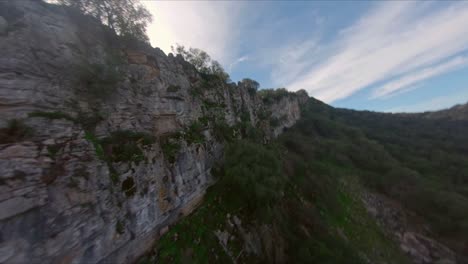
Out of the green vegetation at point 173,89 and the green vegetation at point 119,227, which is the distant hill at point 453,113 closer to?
the green vegetation at point 173,89

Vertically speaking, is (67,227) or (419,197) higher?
(67,227)

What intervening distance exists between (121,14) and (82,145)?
9.73 metres

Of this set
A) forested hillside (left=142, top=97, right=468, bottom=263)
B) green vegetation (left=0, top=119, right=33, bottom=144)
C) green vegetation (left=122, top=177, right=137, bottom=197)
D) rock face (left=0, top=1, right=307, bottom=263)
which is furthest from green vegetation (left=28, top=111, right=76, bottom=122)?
forested hillside (left=142, top=97, right=468, bottom=263)

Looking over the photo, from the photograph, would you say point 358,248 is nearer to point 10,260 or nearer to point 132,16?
point 10,260

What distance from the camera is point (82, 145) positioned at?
19.0 feet

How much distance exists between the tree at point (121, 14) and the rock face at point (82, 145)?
994 millimetres

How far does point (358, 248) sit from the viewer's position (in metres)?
→ 11.9

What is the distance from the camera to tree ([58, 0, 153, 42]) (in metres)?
9.41

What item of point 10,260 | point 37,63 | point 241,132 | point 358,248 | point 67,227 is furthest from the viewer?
point 241,132

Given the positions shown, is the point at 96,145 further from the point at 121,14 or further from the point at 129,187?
the point at 121,14

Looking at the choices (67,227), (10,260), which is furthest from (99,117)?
(10,260)

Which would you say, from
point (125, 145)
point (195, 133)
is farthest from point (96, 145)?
point (195, 133)

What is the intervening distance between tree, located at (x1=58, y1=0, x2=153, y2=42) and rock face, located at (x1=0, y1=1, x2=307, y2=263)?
99 centimetres

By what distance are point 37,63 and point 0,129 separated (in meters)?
2.72
